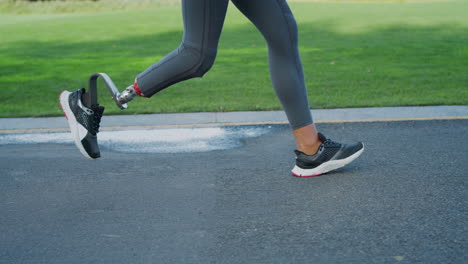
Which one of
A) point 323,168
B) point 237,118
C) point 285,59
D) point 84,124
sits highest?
point 285,59

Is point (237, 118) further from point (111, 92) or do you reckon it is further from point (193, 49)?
point (193, 49)

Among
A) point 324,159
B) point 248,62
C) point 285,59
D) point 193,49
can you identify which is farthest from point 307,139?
point 248,62

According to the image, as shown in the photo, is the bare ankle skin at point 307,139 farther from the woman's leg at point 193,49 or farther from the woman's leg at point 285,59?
the woman's leg at point 193,49

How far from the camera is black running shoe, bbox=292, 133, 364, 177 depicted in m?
4.26

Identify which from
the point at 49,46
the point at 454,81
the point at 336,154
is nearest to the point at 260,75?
the point at 454,81

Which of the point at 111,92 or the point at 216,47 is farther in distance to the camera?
the point at 111,92

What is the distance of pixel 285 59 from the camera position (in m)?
4.12

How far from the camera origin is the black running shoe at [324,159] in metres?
4.26

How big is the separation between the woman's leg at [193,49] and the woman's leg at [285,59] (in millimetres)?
212

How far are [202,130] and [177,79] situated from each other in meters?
1.77

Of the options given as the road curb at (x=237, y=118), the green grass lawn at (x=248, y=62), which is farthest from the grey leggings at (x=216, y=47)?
the green grass lawn at (x=248, y=62)

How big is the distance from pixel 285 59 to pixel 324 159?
647mm

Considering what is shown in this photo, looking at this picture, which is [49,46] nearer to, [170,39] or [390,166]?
[170,39]

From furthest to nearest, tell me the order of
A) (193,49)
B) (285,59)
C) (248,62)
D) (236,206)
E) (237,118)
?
(248,62) → (237,118) → (285,59) → (193,49) → (236,206)
